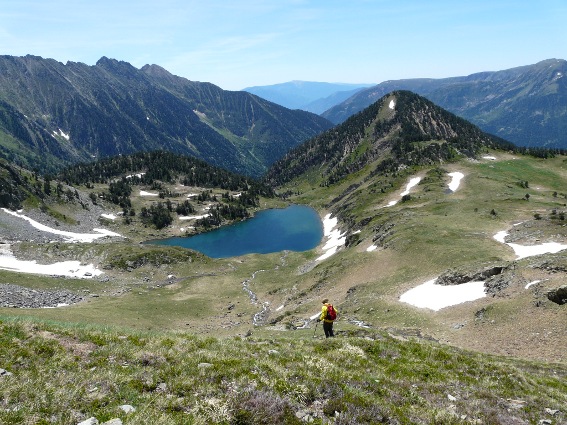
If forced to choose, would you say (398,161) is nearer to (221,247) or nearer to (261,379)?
(221,247)

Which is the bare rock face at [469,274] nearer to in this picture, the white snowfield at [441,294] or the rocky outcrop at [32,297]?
the white snowfield at [441,294]

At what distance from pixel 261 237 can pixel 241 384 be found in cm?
13804

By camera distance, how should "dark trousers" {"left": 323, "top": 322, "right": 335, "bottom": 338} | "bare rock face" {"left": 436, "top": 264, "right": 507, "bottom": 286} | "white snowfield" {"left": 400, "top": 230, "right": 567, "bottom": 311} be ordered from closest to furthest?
"dark trousers" {"left": 323, "top": 322, "right": 335, "bottom": 338}, "white snowfield" {"left": 400, "top": 230, "right": 567, "bottom": 311}, "bare rock face" {"left": 436, "top": 264, "right": 507, "bottom": 286}

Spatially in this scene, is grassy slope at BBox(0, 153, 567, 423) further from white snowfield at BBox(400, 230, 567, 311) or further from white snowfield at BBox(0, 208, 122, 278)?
white snowfield at BBox(0, 208, 122, 278)

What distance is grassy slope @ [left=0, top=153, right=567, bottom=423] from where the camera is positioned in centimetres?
1080

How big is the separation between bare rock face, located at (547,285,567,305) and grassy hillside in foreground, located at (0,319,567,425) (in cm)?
1258

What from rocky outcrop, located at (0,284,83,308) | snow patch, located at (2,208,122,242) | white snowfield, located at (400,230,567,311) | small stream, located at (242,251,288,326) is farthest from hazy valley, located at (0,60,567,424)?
snow patch, located at (2,208,122,242)

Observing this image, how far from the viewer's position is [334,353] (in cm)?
1747

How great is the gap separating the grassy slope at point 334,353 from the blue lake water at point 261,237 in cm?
5871

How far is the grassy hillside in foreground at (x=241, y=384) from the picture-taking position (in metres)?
9.86

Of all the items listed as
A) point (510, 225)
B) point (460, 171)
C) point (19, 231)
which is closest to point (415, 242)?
point (510, 225)

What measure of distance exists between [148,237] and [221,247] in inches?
1547

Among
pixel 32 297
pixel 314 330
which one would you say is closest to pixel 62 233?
pixel 32 297

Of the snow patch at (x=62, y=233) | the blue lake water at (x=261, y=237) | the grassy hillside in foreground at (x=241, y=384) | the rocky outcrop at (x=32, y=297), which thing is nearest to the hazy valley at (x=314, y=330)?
the grassy hillside in foreground at (x=241, y=384)
